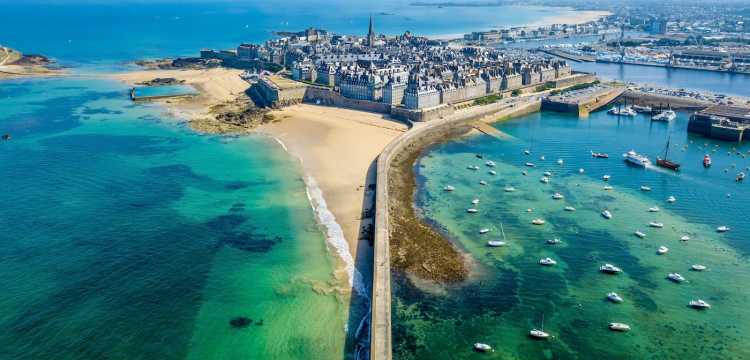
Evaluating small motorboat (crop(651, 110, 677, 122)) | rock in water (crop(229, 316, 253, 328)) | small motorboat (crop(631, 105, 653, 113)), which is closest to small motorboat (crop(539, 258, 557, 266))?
rock in water (crop(229, 316, 253, 328))

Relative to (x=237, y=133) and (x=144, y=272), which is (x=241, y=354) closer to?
(x=144, y=272)

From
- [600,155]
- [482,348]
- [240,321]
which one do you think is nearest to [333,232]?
[240,321]

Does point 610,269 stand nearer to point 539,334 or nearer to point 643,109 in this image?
point 539,334

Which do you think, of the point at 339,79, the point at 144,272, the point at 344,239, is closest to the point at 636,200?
the point at 344,239

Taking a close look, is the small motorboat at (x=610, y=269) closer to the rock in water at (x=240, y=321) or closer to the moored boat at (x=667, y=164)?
the rock in water at (x=240, y=321)

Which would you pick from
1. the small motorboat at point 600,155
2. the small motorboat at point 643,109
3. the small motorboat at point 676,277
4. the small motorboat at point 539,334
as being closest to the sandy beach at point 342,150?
the small motorboat at point 539,334

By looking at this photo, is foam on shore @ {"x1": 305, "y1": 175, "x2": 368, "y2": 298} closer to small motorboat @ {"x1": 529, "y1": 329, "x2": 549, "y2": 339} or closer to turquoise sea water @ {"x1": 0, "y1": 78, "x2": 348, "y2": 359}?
turquoise sea water @ {"x1": 0, "y1": 78, "x2": 348, "y2": 359}
